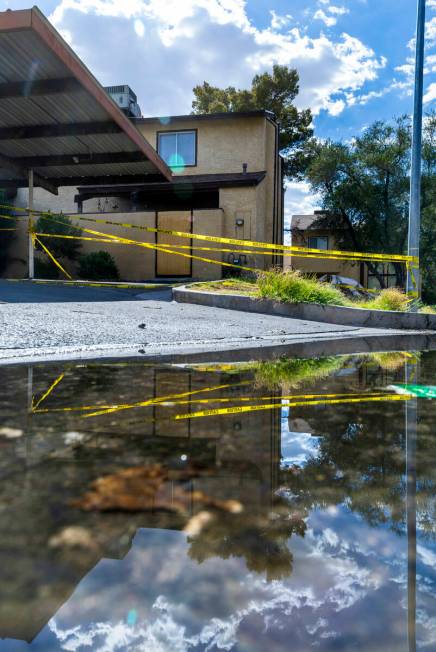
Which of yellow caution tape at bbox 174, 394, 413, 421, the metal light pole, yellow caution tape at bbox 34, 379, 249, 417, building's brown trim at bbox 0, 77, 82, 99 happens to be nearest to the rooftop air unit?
building's brown trim at bbox 0, 77, 82, 99

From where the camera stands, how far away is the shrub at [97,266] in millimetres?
17953

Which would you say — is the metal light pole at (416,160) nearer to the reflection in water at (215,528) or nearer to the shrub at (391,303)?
the shrub at (391,303)

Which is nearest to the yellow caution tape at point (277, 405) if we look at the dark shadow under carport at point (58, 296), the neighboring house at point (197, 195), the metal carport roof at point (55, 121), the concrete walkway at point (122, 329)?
the concrete walkway at point (122, 329)

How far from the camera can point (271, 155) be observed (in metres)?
21.8

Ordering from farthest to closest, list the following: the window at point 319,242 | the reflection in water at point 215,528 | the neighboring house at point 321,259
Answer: the window at point 319,242
the neighboring house at point 321,259
the reflection in water at point 215,528

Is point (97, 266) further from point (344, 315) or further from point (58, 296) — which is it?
point (344, 315)

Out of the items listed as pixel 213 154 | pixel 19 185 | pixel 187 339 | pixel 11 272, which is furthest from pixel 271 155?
pixel 187 339

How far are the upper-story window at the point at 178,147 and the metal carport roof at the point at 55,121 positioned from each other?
6120 mm

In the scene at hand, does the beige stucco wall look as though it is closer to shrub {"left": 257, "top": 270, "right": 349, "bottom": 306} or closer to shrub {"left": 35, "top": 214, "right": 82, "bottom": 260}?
shrub {"left": 35, "top": 214, "right": 82, "bottom": 260}

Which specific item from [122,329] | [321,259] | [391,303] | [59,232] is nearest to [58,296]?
[122,329]

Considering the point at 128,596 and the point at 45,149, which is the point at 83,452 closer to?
the point at 128,596

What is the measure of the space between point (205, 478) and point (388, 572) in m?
0.72

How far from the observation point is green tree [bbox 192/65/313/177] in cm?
3180

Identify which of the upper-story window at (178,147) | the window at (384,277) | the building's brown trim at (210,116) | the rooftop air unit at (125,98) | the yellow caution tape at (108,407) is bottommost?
the yellow caution tape at (108,407)
